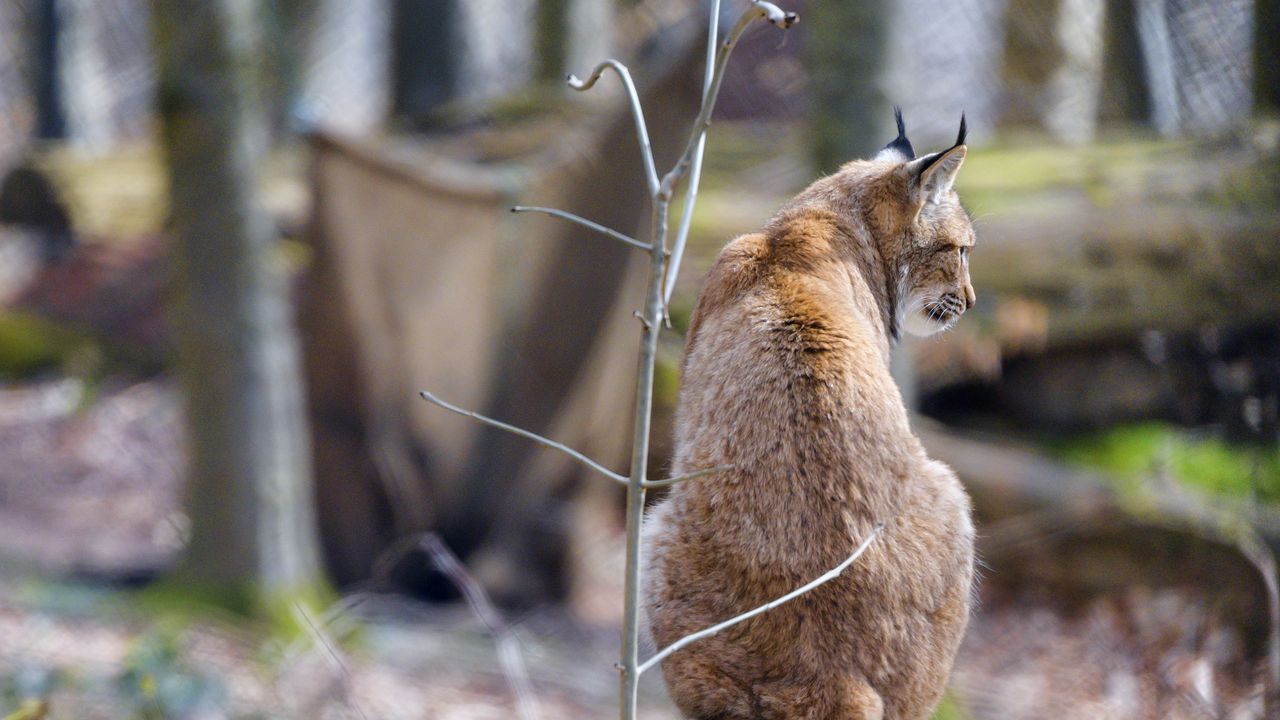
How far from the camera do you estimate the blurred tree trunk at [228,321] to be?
5.85 m

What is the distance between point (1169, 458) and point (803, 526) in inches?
216

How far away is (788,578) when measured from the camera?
209cm

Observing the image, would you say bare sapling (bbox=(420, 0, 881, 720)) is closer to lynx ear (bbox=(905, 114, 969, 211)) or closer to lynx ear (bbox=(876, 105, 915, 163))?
lynx ear (bbox=(905, 114, 969, 211))

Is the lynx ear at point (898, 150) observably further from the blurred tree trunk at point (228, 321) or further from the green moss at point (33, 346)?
the green moss at point (33, 346)

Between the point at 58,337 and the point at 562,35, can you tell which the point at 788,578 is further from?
the point at 58,337

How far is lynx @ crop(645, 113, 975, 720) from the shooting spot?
2092 mm

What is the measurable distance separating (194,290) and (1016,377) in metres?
4.86

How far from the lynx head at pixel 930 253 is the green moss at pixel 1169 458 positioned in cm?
342

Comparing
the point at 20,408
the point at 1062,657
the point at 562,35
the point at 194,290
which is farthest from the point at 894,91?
the point at 20,408

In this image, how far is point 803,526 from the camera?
2088 mm

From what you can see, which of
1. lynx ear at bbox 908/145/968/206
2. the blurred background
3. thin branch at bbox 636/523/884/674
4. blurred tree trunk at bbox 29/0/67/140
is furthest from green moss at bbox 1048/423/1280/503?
blurred tree trunk at bbox 29/0/67/140

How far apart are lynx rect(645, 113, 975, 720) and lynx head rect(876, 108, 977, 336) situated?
169mm

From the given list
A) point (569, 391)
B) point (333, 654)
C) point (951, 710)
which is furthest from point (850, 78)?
point (333, 654)

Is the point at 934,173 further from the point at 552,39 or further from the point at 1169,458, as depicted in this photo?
the point at 552,39
